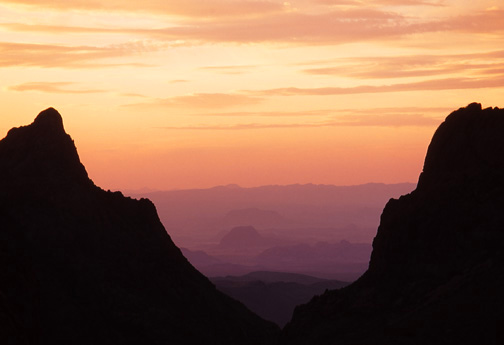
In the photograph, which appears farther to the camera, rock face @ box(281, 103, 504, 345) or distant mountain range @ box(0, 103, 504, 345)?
distant mountain range @ box(0, 103, 504, 345)

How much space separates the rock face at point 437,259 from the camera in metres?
89.4

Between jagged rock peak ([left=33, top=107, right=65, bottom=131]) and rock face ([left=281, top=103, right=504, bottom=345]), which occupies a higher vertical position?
jagged rock peak ([left=33, top=107, right=65, bottom=131])

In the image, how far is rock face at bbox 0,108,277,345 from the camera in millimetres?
108500

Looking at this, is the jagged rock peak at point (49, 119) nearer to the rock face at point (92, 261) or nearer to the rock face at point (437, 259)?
the rock face at point (92, 261)

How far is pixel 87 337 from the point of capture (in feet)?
349

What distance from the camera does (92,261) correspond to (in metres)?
116

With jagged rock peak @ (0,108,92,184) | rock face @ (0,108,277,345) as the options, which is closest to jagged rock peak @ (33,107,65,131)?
jagged rock peak @ (0,108,92,184)

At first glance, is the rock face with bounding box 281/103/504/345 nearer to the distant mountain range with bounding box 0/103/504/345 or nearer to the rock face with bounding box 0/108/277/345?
the distant mountain range with bounding box 0/103/504/345

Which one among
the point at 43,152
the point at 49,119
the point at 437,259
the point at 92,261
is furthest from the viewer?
the point at 49,119

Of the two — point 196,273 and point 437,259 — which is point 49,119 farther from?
point 437,259

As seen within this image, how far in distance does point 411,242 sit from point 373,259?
19.6ft

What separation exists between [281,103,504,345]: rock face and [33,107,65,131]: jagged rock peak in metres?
Answer: 37.5

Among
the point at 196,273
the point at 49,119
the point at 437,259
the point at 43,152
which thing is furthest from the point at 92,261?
the point at 437,259

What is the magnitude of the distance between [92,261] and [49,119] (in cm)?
1825
